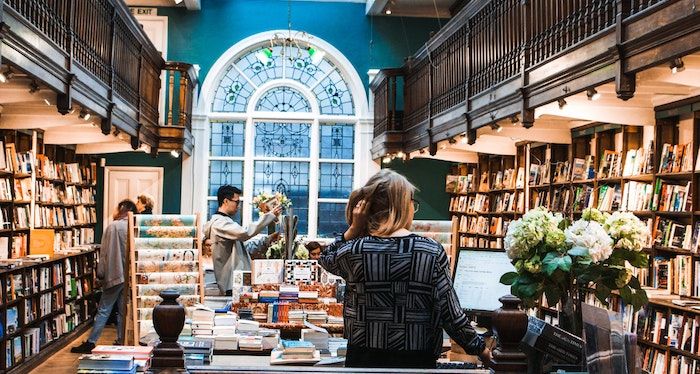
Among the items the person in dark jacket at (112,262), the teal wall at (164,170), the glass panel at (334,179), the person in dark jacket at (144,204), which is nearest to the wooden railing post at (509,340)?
the person in dark jacket at (112,262)

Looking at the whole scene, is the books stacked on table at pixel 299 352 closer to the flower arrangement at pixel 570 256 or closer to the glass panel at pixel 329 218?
the flower arrangement at pixel 570 256

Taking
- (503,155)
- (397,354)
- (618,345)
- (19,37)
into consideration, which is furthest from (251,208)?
(618,345)

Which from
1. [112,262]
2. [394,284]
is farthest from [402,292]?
[112,262]

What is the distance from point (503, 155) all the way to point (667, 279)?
5258 mm

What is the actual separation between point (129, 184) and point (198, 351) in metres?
10.5

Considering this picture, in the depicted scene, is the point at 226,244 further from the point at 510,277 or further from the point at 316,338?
the point at 510,277

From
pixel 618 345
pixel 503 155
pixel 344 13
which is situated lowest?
pixel 618 345

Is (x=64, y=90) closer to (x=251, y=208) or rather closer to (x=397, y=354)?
(x=397, y=354)

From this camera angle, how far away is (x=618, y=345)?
211 cm

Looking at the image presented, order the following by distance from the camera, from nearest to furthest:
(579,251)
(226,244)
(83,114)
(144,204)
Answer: (579,251), (226,244), (83,114), (144,204)

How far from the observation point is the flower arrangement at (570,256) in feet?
9.88

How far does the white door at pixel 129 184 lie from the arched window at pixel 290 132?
1.08m

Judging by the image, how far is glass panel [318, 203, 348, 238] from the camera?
15.7 meters

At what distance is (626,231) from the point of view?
3182mm
